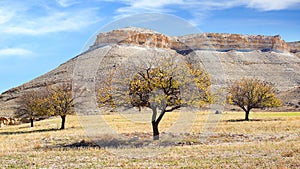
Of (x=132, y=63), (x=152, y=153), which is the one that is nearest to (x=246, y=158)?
(x=152, y=153)

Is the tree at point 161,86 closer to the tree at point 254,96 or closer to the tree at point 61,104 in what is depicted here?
the tree at point 61,104

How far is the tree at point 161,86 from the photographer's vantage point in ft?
Result: 77.3

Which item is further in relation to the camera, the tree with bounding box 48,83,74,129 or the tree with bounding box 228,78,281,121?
the tree with bounding box 228,78,281,121

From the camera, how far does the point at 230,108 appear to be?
96750 millimetres

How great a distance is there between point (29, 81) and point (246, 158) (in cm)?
A: 15766

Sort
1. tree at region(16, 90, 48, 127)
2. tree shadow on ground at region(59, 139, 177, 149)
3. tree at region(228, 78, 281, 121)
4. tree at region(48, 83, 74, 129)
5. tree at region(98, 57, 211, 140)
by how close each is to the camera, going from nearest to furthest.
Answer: tree shadow on ground at region(59, 139, 177, 149) < tree at region(98, 57, 211, 140) < tree at region(48, 83, 74, 129) < tree at region(16, 90, 48, 127) < tree at region(228, 78, 281, 121)

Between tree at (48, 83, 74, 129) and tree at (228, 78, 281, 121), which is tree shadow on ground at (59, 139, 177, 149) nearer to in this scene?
tree at (48, 83, 74, 129)

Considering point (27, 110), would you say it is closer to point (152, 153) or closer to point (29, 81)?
point (152, 153)

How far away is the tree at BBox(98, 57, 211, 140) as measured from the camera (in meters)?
23.6

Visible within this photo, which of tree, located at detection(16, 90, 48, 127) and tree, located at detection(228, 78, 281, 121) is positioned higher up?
tree, located at detection(228, 78, 281, 121)

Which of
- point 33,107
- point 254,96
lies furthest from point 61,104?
point 254,96

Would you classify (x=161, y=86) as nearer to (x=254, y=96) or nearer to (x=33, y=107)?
(x=33, y=107)

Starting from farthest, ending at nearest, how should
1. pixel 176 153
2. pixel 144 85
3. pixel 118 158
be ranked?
pixel 144 85, pixel 176 153, pixel 118 158

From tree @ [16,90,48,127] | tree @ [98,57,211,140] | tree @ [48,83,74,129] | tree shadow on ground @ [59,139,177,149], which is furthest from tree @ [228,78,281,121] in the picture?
tree shadow on ground @ [59,139,177,149]
